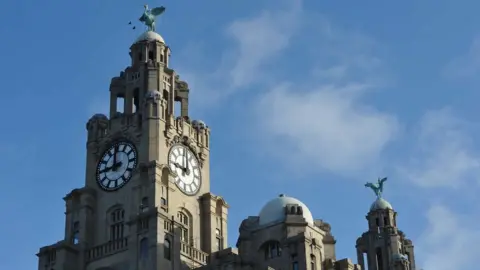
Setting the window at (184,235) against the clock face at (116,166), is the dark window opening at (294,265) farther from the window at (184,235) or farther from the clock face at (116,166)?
the clock face at (116,166)

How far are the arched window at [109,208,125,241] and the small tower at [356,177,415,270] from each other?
2308 cm

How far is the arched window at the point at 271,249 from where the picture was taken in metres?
89.2

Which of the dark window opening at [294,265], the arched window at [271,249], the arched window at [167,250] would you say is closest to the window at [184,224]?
the arched window at [167,250]

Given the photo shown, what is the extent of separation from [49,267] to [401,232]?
33.3 metres

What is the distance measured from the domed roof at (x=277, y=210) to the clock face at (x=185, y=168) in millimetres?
6454

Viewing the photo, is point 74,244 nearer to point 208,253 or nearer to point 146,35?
point 208,253

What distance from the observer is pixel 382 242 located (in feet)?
340

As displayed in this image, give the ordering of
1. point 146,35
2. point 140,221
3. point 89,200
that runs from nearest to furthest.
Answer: point 140,221 < point 89,200 < point 146,35

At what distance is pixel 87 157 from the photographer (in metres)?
95.2

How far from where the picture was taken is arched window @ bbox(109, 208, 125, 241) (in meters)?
90.5

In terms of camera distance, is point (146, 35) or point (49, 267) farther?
point (146, 35)

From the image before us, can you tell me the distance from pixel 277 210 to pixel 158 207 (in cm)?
1001

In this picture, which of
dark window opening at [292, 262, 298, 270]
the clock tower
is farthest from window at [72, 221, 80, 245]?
dark window opening at [292, 262, 298, 270]

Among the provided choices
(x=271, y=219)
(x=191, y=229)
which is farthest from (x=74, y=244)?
(x=271, y=219)
